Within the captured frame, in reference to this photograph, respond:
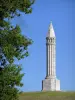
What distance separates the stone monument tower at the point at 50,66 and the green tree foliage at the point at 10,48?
82.8 m

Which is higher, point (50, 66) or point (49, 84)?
point (50, 66)

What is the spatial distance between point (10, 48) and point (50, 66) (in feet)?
279

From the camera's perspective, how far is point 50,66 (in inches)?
4318

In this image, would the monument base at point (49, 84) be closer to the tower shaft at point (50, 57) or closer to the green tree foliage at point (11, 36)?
the tower shaft at point (50, 57)

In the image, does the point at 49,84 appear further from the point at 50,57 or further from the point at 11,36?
the point at 11,36

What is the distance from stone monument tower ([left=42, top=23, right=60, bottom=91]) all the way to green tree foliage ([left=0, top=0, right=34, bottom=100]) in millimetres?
82808

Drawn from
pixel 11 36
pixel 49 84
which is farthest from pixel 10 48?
pixel 49 84

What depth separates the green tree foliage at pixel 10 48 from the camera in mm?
24953

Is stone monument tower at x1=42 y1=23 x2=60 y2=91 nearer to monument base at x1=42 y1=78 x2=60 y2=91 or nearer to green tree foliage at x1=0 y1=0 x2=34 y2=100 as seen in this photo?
monument base at x1=42 y1=78 x2=60 y2=91

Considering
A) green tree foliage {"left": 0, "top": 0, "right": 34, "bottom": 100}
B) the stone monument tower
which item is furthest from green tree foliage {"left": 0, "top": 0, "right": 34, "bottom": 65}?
the stone monument tower

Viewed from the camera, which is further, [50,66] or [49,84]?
[50,66]

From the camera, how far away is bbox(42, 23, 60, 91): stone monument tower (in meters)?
109

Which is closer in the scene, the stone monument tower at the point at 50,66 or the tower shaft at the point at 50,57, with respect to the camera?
the stone monument tower at the point at 50,66

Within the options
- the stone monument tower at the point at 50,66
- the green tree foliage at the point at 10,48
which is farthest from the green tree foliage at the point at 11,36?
the stone monument tower at the point at 50,66
